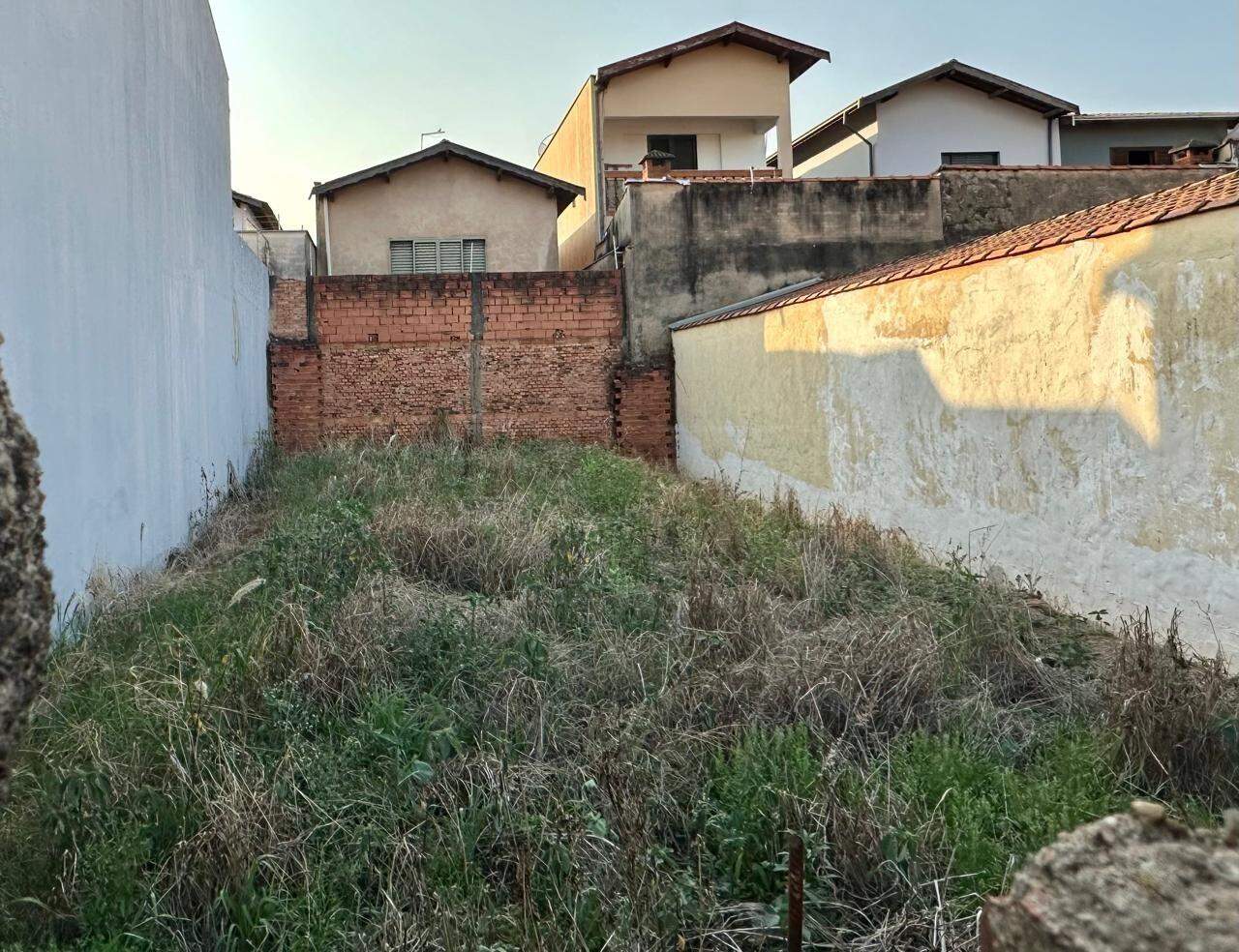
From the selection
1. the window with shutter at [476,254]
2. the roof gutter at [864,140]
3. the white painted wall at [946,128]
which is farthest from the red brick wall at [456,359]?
the white painted wall at [946,128]

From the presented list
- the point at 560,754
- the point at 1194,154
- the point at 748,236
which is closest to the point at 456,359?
the point at 748,236

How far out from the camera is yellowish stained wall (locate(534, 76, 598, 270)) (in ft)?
68.9

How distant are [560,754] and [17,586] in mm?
2521

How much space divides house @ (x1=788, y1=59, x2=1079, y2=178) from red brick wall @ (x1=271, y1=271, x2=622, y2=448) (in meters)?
10.9

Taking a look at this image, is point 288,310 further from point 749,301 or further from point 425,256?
point 749,301

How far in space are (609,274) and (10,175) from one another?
10376 mm

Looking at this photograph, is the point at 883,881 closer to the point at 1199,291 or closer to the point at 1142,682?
the point at 1142,682

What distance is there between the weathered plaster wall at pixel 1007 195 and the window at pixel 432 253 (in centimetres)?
826

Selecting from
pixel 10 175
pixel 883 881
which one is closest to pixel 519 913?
pixel 883 881

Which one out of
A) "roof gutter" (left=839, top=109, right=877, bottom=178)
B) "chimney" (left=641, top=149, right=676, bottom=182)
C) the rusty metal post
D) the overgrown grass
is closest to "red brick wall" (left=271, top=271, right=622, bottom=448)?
"chimney" (left=641, top=149, right=676, bottom=182)

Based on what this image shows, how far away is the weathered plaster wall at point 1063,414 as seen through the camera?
5102mm

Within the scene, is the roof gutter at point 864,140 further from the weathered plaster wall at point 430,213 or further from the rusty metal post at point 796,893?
the rusty metal post at point 796,893

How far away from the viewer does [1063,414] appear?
624 cm

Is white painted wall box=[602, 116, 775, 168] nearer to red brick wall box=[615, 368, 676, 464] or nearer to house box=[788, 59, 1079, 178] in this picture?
house box=[788, 59, 1079, 178]
